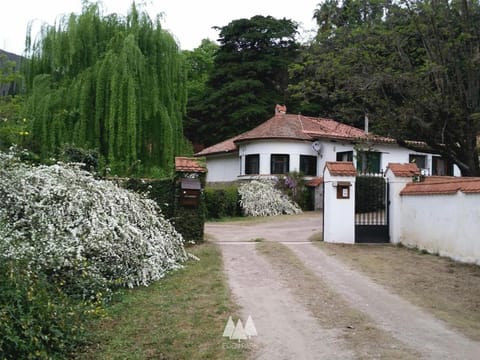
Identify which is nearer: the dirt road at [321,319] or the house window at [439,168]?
the dirt road at [321,319]

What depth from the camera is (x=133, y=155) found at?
52.8ft

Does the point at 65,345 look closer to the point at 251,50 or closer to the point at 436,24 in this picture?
the point at 436,24

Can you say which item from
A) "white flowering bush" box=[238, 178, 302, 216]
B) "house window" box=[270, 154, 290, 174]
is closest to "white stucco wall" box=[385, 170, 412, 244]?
"white flowering bush" box=[238, 178, 302, 216]

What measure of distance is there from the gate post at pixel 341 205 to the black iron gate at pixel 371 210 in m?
0.38

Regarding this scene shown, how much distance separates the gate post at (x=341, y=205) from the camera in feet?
40.5

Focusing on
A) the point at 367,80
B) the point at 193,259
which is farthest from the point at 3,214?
the point at 367,80

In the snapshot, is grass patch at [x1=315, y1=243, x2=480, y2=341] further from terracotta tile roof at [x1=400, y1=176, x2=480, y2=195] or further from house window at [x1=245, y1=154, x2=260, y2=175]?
house window at [x1=245, y1=154, x2=260, y2=175]

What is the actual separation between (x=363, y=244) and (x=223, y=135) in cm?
2714

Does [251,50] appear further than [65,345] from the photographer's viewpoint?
Yes

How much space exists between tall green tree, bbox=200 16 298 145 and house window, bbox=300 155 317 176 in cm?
1021

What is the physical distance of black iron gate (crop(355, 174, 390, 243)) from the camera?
1271 centimetres

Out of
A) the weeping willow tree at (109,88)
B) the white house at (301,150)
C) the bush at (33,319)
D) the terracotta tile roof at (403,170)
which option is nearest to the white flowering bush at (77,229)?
the bush at (33,319)

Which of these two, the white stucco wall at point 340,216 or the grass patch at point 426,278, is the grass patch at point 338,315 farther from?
the white stucco wall at point 340,216

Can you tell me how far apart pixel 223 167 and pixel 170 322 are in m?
25.2
